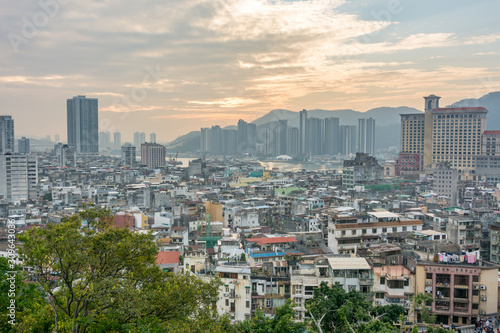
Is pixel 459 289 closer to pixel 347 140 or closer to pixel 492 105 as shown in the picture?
pixel 492 105

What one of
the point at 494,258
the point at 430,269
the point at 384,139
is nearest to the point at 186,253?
the point at 430,269

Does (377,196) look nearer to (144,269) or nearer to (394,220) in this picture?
(394,220)

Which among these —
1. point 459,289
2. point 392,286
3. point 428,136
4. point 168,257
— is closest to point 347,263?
point 392,286

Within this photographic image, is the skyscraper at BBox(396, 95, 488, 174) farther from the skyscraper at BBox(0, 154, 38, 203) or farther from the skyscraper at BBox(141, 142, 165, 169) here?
the skyscraper at BBox(0, 154, 38, 203)

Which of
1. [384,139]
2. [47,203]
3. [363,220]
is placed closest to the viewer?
[363,220]

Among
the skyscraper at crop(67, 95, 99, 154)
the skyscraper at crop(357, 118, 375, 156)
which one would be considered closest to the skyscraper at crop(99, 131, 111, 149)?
the skyscraper at crop(67, 95, 99, 154)

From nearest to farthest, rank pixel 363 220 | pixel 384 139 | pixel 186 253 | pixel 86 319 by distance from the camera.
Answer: pixel 86 319 → pixel 186 253 → pixel 363 220 → pixel 384 139
